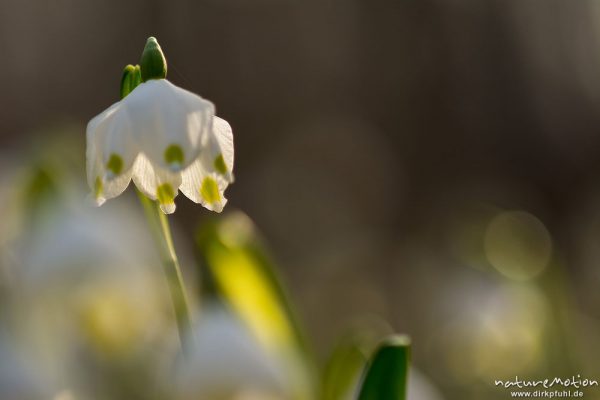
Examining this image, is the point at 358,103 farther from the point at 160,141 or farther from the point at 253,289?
the point at 160,141

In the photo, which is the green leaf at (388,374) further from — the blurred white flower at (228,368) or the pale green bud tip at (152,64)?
the pale green bud tip at (152,64)

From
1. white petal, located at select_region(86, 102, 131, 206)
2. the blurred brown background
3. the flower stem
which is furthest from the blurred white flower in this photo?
the blurred brown background

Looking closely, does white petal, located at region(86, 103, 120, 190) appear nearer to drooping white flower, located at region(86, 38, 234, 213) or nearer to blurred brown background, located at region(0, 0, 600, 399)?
drooping white flower, located at region(86, 38, 234, 213)

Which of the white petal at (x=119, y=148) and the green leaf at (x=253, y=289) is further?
the green leaf at (x=253, y=289)

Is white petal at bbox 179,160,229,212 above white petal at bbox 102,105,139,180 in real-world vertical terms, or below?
below

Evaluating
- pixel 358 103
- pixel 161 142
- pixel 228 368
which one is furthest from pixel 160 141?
pixel 358 103

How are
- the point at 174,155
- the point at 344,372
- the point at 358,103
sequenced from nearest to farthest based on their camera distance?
the point at 174,155, the point at 344,372, the point at 358,103

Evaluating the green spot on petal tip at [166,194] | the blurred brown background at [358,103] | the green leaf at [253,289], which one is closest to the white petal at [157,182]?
the green spot on petal tip at [166,194]
